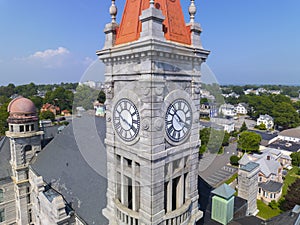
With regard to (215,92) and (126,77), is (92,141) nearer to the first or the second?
(126,77)


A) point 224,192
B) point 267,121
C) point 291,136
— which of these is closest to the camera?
point 224,192

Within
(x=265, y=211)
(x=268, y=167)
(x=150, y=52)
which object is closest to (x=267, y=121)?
(x=268, y=167)

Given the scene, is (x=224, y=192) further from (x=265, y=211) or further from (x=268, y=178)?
(x=268, y=178)

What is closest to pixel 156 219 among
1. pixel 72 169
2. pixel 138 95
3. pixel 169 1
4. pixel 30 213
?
pixel 138 95

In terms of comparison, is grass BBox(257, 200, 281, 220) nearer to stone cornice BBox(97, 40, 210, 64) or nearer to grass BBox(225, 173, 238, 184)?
grass BBox(225, 173, 238, 184)

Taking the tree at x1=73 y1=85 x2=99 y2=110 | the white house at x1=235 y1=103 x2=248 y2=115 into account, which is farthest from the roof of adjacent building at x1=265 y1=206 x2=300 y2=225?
the white house at x1=235 y1=103 x2=248 y2=115

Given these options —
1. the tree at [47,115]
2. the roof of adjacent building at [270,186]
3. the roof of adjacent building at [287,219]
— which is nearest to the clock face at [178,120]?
the roof of adjacent building at [287,219]
